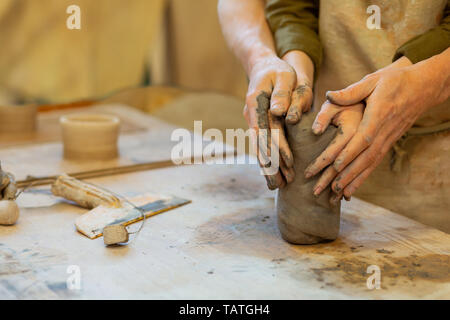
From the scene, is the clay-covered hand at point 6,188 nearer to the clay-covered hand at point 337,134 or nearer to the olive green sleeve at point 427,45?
the clay-covered hand at point 337,134

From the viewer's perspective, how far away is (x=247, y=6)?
1.85 meters

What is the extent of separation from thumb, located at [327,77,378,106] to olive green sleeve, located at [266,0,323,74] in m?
0.37

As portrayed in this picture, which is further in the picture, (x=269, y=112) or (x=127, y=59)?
(x=127, y=59)

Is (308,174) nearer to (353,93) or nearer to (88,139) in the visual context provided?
(353,93)

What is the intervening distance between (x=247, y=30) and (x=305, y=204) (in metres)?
0.66

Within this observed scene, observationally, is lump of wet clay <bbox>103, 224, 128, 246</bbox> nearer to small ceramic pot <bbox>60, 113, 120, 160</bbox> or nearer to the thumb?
the thumb

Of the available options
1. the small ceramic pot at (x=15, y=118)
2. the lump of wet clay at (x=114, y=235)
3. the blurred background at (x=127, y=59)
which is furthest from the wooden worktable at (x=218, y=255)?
the blurred background at (x=127, y=59)

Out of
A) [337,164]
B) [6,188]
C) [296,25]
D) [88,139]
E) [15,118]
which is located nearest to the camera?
[337,164]

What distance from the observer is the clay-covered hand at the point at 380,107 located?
1.31m

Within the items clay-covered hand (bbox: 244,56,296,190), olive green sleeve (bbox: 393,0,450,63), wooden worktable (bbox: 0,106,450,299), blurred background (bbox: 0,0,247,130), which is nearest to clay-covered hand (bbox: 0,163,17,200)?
wooden worktable (bbox: 0,106,450,299)

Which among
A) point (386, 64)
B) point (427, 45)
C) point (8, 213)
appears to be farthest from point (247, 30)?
point (8, 213)

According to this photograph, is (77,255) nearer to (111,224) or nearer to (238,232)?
(111,224)

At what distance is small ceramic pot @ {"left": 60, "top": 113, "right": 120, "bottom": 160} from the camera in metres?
2.02

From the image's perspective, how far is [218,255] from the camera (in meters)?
1.31
